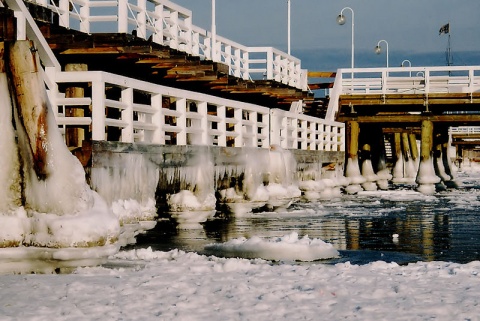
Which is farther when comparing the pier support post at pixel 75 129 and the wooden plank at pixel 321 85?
the wooden plank at pixel 321 85

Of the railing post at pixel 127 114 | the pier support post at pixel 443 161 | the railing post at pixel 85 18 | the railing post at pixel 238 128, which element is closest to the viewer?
the railing post at pixel 127 114

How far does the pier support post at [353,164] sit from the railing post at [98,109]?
69.7ft

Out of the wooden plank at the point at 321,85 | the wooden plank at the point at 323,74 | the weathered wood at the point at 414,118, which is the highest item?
the wooden plank at the point at 323,74

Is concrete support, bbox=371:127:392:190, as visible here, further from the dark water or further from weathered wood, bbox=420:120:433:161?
the dark water

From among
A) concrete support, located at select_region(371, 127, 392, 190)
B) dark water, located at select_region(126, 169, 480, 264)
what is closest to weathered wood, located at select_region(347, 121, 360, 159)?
concrete support, located at select_region(371, 127, 392, 190)

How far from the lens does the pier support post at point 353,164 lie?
105 ft

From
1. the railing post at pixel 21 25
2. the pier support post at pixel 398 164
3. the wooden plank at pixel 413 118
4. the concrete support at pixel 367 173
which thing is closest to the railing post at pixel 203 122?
the railing post at pixel 21 25

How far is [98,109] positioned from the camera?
37.3 ft

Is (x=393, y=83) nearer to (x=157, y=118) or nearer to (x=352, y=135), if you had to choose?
(x=352, y=135)

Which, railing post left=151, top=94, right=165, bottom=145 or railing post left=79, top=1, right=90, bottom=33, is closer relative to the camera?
railing post left=151, top=94, right=165, bottom=145

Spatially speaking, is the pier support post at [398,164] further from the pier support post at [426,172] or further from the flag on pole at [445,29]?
the flag on pole at [445,29]

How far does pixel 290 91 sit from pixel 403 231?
44.9 feet

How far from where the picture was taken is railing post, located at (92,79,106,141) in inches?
447

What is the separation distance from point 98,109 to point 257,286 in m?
4.33
